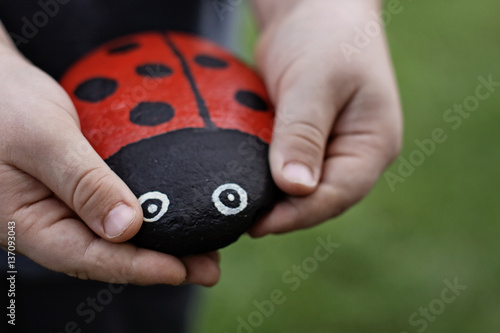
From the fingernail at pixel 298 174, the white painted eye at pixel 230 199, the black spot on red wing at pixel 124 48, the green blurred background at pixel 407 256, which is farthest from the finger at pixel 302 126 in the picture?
the green blurred background at pixel 407 256

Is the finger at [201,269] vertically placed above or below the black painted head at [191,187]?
below

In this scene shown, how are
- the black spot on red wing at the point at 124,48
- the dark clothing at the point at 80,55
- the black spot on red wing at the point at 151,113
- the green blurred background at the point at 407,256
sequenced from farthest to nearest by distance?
the green blurred background at the point at 407,256 < the dark clothing at the point at 80,55 < the black spot on red wing at the point at 124,48 < the black spot on red wing at the point at 151,113

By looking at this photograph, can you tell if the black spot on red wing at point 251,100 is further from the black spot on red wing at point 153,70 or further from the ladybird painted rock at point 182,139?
the black spot on red wing at point 153,70

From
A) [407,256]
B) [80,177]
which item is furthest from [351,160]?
[407,256]

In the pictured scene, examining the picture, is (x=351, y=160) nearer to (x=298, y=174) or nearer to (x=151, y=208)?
(x=298, y=174)

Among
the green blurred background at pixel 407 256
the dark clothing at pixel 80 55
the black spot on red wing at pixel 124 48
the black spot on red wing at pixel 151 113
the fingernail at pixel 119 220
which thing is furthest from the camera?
the green blurred background at pixel 407 256

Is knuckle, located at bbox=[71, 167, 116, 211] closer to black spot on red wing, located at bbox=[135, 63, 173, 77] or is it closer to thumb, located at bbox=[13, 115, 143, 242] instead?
thumb, located at bbox=[13, 115, 143, 242]
